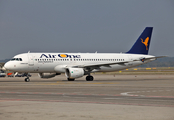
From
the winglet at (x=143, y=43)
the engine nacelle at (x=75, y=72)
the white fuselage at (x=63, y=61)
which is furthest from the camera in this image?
the winglet at (x=143, y=43)

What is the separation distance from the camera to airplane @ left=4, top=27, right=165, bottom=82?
159 feet

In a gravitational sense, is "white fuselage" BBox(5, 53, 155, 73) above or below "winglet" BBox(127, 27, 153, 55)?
below

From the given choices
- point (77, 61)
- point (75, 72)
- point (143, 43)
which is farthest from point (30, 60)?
point (143, 43)

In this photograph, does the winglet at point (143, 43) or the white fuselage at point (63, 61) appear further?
the winglet at point (143, 43)

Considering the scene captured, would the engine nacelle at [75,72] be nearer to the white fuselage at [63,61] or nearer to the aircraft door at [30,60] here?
the white fuselage at [63,61]

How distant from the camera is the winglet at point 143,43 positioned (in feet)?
193

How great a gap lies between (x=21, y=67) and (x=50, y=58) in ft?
15.6

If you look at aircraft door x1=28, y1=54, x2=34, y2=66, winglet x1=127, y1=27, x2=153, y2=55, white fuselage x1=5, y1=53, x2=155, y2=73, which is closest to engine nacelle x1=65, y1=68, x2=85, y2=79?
white fuselage x1=5, y1=53, x2=155, y2=73

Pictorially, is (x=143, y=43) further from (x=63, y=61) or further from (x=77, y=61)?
(x=63, y=61)

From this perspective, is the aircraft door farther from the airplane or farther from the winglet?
the winglet

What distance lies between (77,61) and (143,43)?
1426 cm

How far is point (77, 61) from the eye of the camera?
172 ft

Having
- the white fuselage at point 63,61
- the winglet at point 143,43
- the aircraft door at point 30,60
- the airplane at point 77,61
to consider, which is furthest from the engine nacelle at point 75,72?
the winglet at point 143,43

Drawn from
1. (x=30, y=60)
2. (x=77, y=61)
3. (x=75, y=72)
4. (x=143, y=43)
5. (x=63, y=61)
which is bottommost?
(x=75, y=72)
